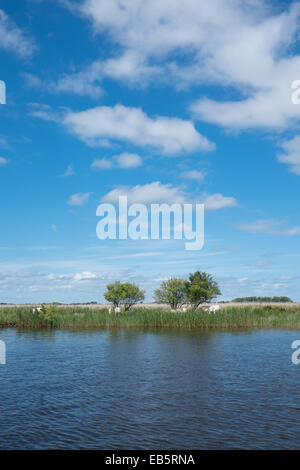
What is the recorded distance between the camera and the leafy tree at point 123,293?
62875 mm

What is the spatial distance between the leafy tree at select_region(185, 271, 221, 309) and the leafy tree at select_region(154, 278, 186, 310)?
913 mm

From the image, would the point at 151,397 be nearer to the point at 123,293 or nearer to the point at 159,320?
the point at 159,320

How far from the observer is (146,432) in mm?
13008

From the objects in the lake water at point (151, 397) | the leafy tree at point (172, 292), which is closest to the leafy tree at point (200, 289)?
the leafy tree at point (172, 292)

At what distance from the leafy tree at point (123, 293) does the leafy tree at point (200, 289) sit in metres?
7.60

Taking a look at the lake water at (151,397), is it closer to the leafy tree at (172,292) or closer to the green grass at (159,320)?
the green grass at (159,320)

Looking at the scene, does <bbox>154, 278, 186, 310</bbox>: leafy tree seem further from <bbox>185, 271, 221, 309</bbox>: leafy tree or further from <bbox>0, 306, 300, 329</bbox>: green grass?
<bbox>0, 306, 300, 329</bbox>: green grass

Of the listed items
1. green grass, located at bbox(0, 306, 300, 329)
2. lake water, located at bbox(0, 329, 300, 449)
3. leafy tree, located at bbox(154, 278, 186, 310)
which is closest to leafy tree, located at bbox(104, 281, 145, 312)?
leafy tree, located at bbox(154, 278, 186, 310)

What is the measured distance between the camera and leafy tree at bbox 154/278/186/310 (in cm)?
6181
